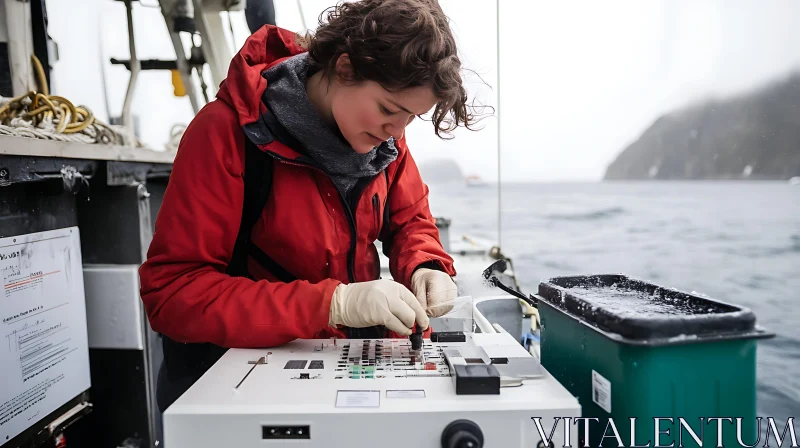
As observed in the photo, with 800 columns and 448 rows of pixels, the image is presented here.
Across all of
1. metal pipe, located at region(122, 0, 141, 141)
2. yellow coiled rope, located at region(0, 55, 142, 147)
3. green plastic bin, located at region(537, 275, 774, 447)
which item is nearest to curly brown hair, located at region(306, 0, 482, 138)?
green plastic bin, located at region(537, 275, 774, 447)

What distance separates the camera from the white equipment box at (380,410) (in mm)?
601

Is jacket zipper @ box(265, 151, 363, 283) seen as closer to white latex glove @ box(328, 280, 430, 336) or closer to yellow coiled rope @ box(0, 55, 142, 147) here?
white latex glove @ box(328, 280, 430, 336)

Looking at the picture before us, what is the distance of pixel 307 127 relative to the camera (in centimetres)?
97

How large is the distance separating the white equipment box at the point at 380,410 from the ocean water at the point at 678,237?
26 cm

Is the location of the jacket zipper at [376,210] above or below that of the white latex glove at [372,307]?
above

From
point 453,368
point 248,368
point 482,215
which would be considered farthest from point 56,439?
point 482,215

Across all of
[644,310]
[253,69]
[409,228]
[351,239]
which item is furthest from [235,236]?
[644,310]

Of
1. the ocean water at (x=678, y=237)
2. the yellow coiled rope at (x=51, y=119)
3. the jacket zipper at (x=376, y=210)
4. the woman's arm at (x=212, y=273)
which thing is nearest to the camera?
the woman's arm at (x=212, y=273)

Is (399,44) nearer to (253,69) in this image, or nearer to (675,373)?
(253,69)

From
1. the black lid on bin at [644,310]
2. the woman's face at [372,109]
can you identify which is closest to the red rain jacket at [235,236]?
the woman's face at [372,109]

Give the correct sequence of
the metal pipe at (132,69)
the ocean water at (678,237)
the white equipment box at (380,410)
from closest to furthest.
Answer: the white equipment box at (380,410) → the metal pipe at (132,69) → the ocean water at (678,237)

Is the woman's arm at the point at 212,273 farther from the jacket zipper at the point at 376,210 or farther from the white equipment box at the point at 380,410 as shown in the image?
the jacket zipper at the point at 376,210

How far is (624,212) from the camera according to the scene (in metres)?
15.1

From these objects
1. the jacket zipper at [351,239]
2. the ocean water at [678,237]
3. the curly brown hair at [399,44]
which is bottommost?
the ocean water at [678,237]
